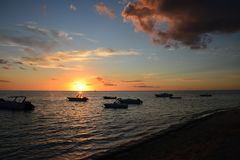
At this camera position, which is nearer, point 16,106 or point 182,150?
point 182,150

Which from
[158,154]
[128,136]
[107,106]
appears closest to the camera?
[158,154]

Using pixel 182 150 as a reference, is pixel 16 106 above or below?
above

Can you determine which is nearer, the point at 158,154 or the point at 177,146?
the point at 158,154

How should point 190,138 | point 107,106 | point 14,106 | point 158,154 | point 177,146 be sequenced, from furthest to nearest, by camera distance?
point 107,106 → point 14,106 → point 190,138 → point 177,146 → point 158,154

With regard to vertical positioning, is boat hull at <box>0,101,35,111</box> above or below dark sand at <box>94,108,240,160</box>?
above

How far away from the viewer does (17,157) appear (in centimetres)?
1812

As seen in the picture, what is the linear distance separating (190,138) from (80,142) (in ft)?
40.3

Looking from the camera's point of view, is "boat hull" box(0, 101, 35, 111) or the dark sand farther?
"boat hull" box(0, 101, 35, 111)

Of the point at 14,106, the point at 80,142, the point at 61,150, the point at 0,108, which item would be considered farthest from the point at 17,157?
the point at 0,108

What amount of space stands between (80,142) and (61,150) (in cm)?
333

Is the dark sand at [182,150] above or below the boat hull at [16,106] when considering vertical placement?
below

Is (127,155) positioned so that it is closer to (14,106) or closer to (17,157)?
(17,157)

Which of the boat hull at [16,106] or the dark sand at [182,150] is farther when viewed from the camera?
the boat hull at [16,106]

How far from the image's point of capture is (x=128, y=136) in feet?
86.0
